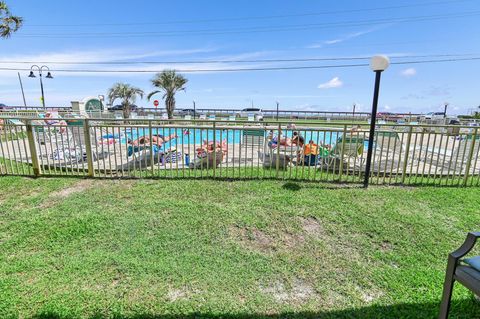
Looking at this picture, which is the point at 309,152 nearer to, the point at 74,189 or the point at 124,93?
the point at 74,189

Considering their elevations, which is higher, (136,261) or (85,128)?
(85,128)

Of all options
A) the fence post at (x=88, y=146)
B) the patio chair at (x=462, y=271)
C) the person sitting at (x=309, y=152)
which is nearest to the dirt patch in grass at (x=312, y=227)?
the patio chair at (x=462, y=271)

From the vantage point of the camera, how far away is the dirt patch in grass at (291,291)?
2.27 meters

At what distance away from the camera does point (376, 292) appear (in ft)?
7.75

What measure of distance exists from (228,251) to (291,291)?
0.84 metres

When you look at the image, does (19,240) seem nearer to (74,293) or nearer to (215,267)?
(74,293)

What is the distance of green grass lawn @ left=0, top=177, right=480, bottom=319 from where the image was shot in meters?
2.17

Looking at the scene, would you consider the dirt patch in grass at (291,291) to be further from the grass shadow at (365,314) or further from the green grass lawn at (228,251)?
the grass shadow at (365,314)

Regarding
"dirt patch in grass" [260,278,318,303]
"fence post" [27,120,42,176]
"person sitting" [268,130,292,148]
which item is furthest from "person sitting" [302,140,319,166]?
"fence post" [27,120,42,176]

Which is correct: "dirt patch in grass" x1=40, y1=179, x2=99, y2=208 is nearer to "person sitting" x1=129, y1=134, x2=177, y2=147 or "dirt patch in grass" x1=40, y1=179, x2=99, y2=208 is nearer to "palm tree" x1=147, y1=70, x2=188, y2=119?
"person sitting" x1=129, y1=134, x2=177, y2=147

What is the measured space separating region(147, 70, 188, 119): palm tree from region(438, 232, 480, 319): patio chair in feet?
85.8

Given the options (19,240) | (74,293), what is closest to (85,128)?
(19,240)

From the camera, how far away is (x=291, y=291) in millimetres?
2359

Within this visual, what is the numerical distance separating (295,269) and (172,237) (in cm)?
148
